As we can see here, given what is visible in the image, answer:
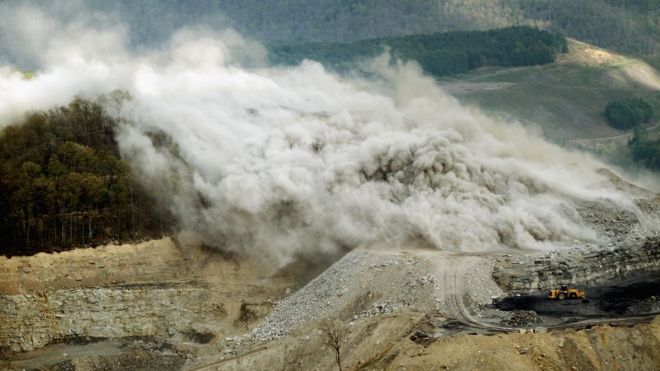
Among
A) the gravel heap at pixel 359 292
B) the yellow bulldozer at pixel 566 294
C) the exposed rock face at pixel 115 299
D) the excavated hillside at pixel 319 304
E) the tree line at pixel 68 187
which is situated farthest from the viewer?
the tree line at pixel 68 187

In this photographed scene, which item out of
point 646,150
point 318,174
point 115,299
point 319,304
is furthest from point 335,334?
point 646,150

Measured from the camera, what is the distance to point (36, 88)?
66500mm

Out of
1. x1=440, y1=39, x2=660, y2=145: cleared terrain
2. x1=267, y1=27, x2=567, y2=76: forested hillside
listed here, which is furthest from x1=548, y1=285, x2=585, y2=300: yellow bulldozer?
x1=267, y1=27, x2=567, y2=76: forested hillside

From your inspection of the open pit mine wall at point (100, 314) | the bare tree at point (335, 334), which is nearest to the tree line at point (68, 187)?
the open pit mine wall at point (100, 314)

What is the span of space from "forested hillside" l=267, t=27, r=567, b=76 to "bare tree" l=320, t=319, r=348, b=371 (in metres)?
108

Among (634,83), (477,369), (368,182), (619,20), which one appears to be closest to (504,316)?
(477,369)

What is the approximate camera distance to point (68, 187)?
204ft

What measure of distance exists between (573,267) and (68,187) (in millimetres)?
29970

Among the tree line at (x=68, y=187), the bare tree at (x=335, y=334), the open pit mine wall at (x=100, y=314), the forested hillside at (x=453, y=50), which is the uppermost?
the forested hillside at (x=453, y=50)

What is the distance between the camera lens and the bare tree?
48066mm

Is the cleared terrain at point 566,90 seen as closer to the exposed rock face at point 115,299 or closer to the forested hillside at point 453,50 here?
the forested hillside at point 453,50

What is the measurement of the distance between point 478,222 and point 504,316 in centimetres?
1421

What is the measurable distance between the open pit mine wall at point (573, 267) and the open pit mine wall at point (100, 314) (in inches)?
661

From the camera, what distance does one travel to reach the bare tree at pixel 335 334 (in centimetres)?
4807
